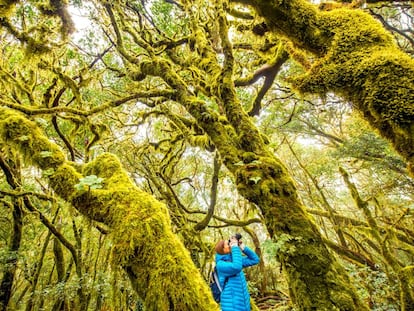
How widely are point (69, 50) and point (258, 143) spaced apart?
18.1 ft

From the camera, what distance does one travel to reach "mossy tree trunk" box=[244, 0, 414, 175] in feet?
5.85

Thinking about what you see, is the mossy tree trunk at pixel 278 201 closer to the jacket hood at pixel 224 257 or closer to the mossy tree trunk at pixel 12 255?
the jacket hood at pixel 224 257

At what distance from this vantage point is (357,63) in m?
2.03

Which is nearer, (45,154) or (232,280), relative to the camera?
(45,154)

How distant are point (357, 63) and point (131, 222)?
2162mm

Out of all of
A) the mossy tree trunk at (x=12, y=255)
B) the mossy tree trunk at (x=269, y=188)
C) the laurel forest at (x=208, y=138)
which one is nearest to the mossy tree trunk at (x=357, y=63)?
the laurel forest at (x=208, y=138)

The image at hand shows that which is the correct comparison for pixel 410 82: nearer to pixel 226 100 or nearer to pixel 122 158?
pixel 226 100

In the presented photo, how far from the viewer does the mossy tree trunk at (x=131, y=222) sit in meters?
1.82

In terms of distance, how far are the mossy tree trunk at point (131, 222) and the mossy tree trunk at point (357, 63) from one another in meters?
1.72

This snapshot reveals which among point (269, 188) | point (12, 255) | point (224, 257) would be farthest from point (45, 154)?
point (12, 255)

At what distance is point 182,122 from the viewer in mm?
5711

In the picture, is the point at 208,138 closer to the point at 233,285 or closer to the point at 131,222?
the point at 233,285

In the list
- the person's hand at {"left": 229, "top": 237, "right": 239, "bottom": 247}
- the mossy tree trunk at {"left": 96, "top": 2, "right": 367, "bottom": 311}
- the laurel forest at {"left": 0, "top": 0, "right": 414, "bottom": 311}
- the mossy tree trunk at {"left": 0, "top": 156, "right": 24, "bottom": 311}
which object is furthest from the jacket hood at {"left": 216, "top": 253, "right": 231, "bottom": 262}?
the mossy tree trunk at {"left": 0, "top": 156, "right": 24, "bottom": 311}

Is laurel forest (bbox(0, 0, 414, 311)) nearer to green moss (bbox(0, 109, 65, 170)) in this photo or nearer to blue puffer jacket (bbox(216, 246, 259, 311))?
green moss (bbox(0, 109, 65, 170))
